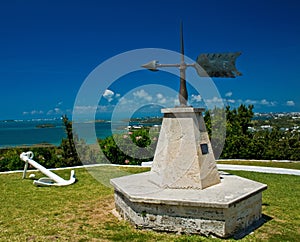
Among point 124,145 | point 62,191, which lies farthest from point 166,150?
point 124,145

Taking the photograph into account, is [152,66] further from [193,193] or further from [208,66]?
[193,193]

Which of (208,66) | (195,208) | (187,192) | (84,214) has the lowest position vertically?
(84,214)

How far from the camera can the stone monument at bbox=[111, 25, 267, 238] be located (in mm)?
5168

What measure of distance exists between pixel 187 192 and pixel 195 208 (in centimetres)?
60

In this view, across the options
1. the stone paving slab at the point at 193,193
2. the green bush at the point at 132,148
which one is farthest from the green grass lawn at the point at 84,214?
the green bush at the point at 132,148

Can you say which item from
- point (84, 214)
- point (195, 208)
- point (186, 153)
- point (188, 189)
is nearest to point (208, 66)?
point (186, 153)

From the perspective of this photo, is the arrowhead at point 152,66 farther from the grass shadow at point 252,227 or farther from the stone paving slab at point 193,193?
the grass shadow at point 252,227

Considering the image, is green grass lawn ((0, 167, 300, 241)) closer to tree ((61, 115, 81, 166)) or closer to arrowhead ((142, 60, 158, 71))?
arrowhead ((142, 60, 158, 71))

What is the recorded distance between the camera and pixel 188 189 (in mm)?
5973

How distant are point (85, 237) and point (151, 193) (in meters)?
1.47

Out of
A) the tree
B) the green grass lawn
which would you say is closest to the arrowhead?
the green grass lawn

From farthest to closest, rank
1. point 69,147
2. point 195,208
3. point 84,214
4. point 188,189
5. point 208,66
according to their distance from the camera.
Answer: point 69,147, point 84,214, point 208,66, point 188,189, point 195,208

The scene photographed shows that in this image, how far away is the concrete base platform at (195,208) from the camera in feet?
16.7

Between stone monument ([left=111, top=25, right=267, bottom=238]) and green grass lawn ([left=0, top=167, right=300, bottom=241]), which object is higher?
stone monument ([left=111, top=25, right=267, bottom=238])
